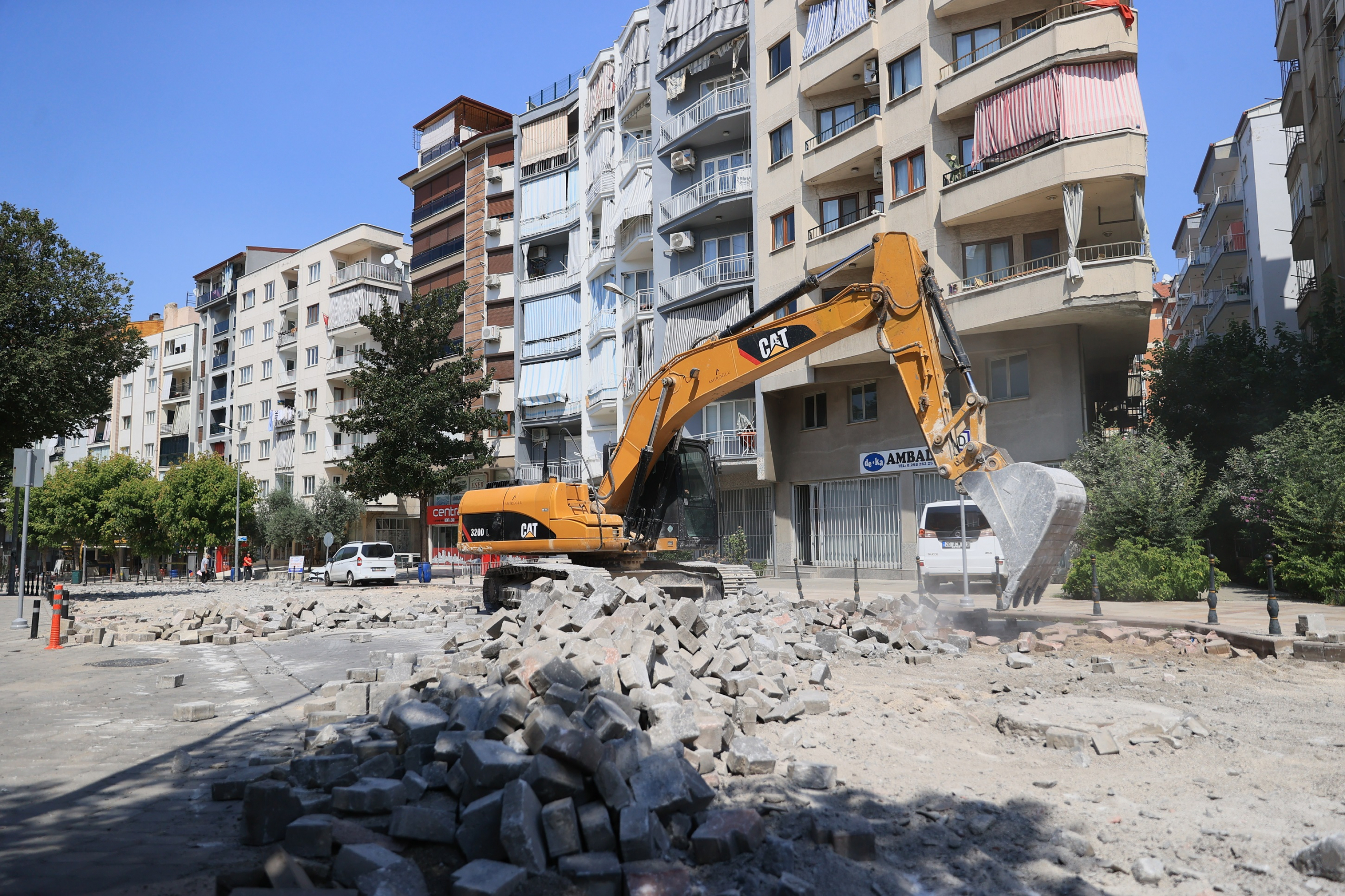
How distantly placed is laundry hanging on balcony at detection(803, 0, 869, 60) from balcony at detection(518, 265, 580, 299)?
18025mm

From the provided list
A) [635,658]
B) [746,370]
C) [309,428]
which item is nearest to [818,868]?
[635,658]

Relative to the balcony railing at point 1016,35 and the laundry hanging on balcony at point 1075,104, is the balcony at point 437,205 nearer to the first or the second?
the balcony railing at point 1016,35

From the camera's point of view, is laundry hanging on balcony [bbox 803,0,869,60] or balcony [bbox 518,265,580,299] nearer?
laundry hanging on balcony [bbox 803,0,869,60]

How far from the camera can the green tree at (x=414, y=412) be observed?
3212 centimetres

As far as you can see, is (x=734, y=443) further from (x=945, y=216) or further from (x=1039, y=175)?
(x=1039, y=175)

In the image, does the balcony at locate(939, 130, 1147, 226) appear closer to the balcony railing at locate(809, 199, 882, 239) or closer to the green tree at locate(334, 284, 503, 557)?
the balcony railing at locate(809, 199, 882, 239)

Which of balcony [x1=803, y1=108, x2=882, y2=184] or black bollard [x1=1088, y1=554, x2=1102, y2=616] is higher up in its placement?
balcony [x1=803, y1=108, x2=882, y2=184]

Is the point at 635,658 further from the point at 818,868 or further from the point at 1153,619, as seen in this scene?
the point at 1153,619

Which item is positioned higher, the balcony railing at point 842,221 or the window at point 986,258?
the balcony railing at point 842,221

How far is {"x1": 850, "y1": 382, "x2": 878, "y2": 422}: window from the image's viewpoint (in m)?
27.8

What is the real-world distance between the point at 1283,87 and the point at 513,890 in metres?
40.6

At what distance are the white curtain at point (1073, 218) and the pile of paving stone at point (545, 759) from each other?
15.3m

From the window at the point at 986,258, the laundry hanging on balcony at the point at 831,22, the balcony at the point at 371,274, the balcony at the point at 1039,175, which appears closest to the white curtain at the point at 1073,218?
the balcony at the point at 1039,175

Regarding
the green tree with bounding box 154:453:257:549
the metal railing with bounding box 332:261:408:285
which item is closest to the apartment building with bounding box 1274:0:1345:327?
the metal railing with bounding box 332:261:408:285
